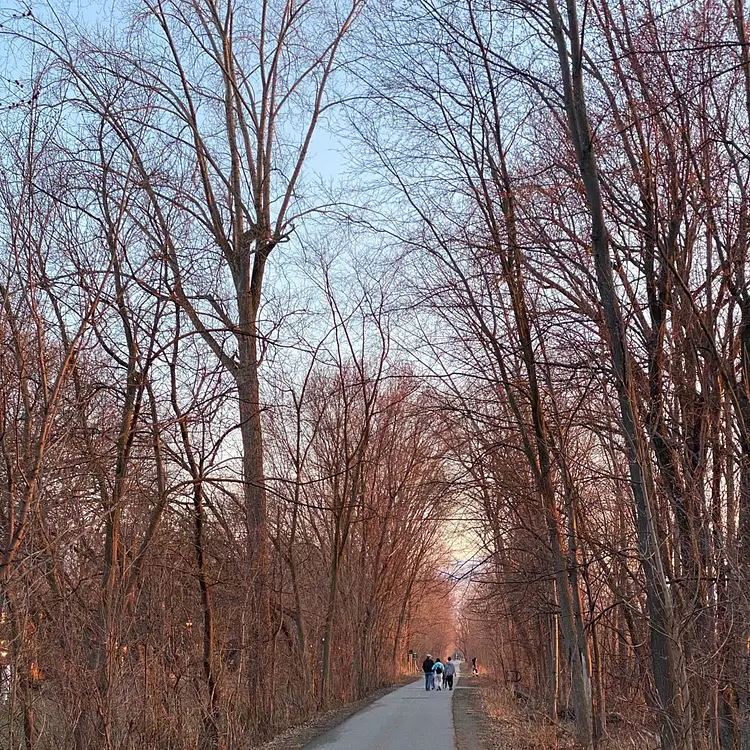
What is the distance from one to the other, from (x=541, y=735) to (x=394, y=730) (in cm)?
605

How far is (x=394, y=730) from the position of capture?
57.8ft

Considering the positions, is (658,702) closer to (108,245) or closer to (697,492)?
(697,492)

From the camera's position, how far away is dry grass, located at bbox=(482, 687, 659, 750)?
36.1ft

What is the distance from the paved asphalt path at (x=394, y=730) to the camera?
49.0 ft

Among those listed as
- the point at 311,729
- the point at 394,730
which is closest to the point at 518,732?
the point at 394,730

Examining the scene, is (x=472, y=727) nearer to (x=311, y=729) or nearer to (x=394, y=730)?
(x=394, y=730)

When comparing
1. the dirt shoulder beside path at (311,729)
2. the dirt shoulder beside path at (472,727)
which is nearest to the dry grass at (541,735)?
the dirt shoulder beside path at (472,727)

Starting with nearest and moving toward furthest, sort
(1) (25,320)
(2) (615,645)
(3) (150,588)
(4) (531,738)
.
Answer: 1. (1) (25,320)
2. (3) (150,588)
3. (4) (531,738)
4. (2) (615,645)

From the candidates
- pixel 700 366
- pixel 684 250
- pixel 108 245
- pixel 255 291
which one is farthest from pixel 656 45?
pixel 255 291

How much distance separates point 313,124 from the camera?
19078mm

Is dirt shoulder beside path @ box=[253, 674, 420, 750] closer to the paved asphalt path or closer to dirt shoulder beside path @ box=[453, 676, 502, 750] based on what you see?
the paved asphalt path

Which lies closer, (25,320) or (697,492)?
(25,320)

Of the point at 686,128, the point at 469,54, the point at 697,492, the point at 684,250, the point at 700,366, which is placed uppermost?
the point at 469,54

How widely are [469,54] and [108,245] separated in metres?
3.79
